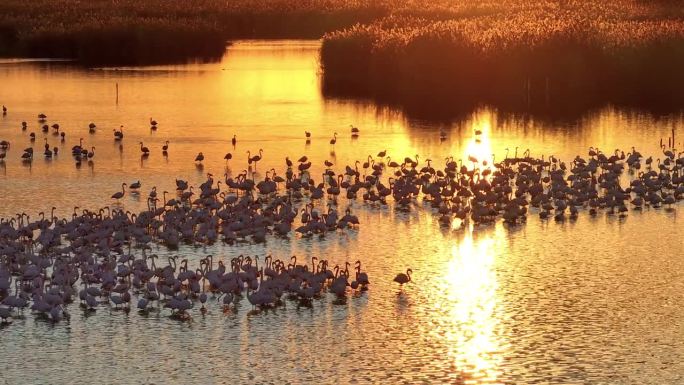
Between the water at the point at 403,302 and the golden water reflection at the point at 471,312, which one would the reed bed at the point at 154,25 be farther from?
the golden water reflection at the point at 471,312

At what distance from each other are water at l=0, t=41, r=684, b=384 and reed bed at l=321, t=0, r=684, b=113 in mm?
8232

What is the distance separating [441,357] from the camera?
48.8 feet

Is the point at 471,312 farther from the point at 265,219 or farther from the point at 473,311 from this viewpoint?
the point at 265,219

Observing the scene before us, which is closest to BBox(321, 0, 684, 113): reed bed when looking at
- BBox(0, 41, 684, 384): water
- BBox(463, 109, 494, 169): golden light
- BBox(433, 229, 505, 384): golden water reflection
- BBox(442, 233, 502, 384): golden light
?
BBox(463, 109, 494, 169): golden light

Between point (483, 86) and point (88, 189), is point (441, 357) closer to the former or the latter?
point (88, 189)

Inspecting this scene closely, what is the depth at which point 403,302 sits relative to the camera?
55.9ft

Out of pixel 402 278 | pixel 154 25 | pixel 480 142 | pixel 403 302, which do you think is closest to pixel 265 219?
pixel 402 278

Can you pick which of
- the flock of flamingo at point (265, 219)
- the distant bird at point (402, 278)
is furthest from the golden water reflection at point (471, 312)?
the flock of flamingo at point (265, 219)

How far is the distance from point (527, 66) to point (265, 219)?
24195mm

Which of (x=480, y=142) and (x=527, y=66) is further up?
(x=527, y=66)

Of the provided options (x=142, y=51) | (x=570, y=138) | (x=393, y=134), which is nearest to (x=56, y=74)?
(x=142, y=51)

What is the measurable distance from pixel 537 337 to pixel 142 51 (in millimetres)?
48167

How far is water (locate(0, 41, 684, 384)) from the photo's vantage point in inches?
571

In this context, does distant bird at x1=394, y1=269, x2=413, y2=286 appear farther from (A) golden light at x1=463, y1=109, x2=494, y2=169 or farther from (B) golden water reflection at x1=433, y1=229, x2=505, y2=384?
(A) golden light at x1=463, y1=109, x2=494, y2=169
